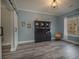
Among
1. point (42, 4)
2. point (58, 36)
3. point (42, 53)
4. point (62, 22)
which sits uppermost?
point (42, 4)

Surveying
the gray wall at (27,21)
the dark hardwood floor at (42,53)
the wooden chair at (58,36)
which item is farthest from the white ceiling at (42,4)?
the wooden chair at (58,36)

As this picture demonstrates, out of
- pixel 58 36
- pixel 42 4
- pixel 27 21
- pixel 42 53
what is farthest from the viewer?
pixel 58 36

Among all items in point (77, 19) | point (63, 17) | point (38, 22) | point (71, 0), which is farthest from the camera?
point (63, 17)

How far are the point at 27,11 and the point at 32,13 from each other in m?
0.50

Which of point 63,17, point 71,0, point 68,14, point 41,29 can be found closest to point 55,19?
point 63,17

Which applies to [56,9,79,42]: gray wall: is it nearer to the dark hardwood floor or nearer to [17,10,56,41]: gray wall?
[17,10,56,41]: gray wall

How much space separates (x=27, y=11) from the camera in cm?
680

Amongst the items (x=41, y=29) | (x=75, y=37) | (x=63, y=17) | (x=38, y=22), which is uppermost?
(x=63, y=17)

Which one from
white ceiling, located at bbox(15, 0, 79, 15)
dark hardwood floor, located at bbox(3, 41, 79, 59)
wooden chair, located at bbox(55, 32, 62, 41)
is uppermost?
white ceiling, located at bbox(15, 0, 79, 15)

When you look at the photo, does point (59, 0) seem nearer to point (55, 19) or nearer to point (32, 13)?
point (32, 13)

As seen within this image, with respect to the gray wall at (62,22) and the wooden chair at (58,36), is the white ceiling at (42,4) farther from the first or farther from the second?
the wooden chair at (58,36)

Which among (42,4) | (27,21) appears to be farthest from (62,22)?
(42,4)

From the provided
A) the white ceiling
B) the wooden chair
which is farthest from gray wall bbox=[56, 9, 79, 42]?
the white ceiling

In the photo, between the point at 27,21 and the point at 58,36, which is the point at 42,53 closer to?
the point at 27,21
